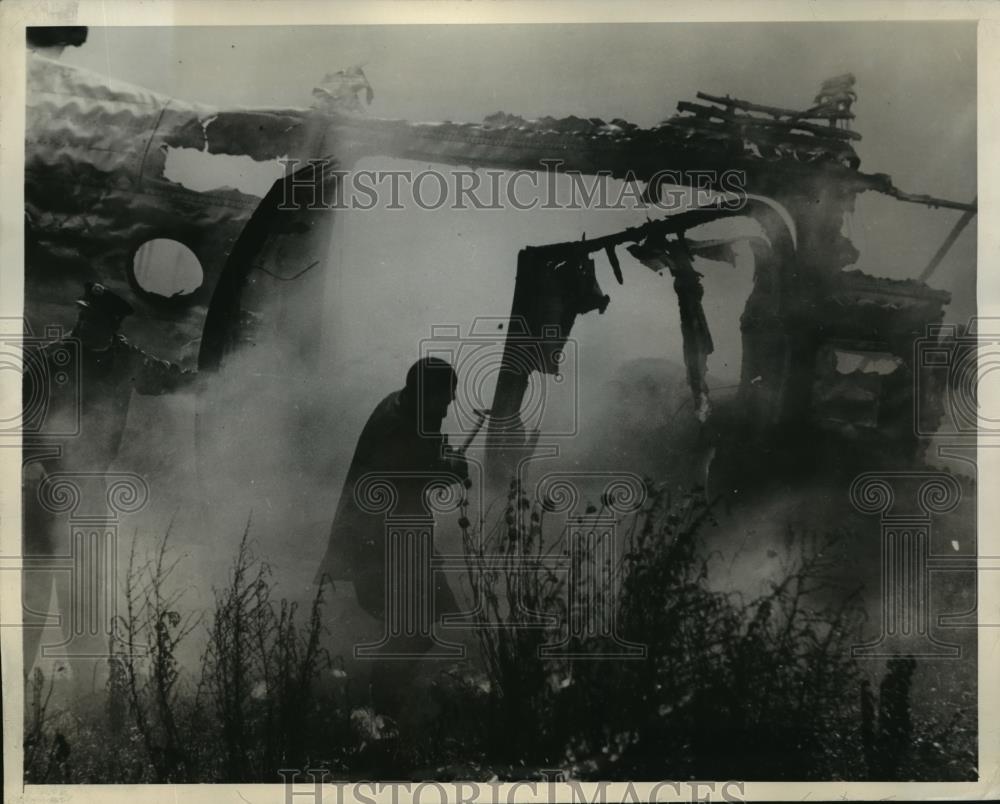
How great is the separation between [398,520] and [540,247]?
77 centimetres

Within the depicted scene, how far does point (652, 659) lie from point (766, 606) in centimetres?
31

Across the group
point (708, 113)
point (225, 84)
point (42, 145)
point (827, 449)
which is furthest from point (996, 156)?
point (42, 145)

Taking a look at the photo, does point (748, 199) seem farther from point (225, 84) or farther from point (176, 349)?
point (176, 349)

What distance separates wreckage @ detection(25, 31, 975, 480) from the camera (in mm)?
1739

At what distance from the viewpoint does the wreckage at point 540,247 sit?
5.71 ft

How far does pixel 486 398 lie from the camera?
1.73 m

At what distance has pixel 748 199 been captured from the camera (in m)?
1.75

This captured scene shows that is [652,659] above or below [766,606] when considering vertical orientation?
below
